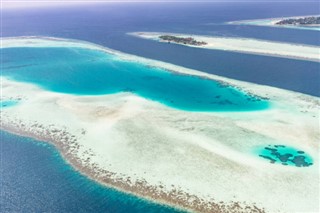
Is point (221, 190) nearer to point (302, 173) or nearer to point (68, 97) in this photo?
point (302, 173)

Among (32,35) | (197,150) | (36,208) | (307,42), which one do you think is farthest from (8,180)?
(32,35)

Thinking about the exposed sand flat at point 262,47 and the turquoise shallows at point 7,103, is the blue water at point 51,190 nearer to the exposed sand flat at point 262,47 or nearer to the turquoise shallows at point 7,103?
the turquoise shallows at point 7,103

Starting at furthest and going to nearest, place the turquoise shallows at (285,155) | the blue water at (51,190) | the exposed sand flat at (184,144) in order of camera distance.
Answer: the turquoise shallows at (285,155), the exposed sand flat at (184,144), the blue water at (51,190)

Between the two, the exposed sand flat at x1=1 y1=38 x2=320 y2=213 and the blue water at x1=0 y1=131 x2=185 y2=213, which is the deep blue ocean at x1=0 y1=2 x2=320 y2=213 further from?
the exposed sand flat at x1=1 y1=38 x2=320 y2=213

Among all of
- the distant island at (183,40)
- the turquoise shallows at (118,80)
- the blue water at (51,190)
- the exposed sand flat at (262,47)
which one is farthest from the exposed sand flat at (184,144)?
the distant island at (183,40)

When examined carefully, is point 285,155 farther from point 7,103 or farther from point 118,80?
point 7,103

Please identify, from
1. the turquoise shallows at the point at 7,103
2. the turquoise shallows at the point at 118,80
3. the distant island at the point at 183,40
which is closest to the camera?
the turquoise shallows at the point at 7,103
